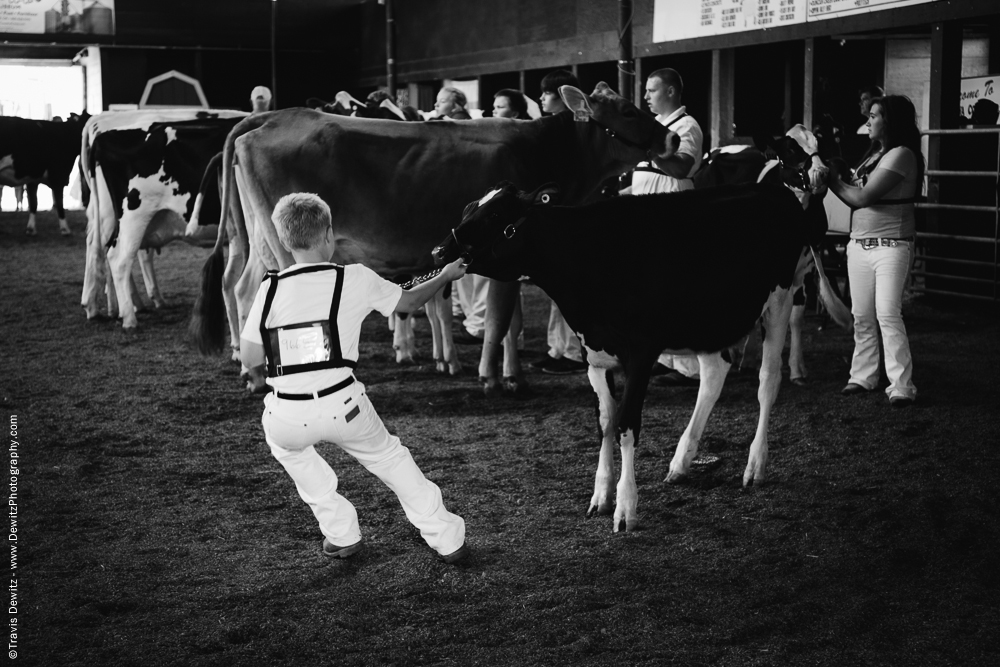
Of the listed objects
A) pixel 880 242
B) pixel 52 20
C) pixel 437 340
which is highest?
pixel 52 20

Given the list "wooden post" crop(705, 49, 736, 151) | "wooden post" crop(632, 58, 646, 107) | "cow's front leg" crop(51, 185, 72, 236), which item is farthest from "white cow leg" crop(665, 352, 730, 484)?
"cow's front leg" crop(51, 185, 72, 236)

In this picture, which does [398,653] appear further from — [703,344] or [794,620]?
[703,344]

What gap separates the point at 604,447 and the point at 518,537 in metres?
0.60

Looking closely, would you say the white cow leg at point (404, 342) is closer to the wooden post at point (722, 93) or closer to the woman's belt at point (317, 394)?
the woman's belt at point (317, 394)

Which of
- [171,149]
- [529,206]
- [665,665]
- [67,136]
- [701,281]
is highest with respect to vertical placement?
[67,136]

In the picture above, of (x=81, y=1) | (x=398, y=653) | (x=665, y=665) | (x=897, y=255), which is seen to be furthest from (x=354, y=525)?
(x=81, y=1)

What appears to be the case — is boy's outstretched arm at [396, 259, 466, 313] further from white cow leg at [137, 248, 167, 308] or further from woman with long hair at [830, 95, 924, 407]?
white cow leg at [137, 248, 167, 308]

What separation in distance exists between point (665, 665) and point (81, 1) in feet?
82.4

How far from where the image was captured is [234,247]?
321 inches

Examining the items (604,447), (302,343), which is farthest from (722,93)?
(302,343)

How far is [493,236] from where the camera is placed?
4.46m

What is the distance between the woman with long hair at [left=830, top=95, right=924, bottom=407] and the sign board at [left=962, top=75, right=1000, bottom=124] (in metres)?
5.98

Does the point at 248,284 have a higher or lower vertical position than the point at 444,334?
higher

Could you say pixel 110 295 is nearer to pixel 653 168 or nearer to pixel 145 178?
pixel 145 178
